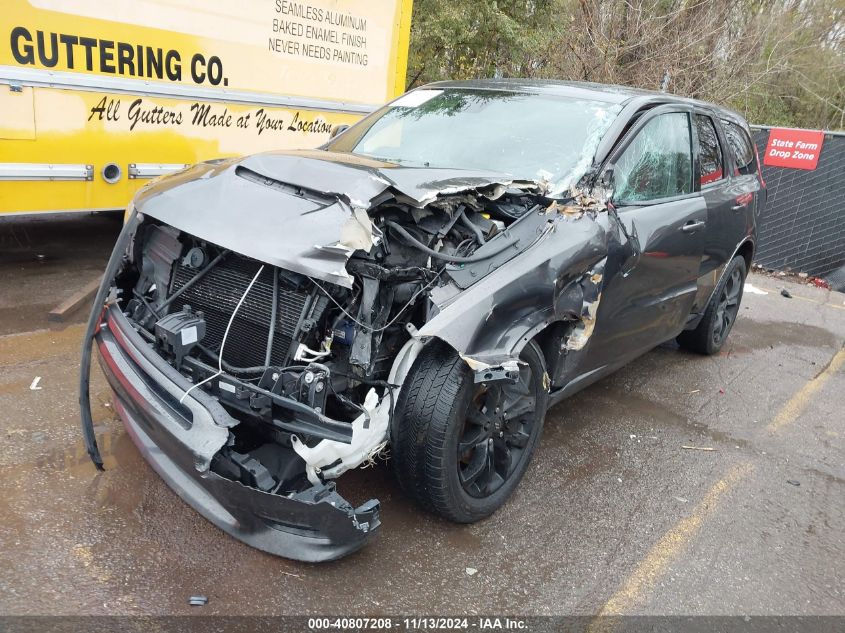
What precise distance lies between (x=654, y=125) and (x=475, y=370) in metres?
2.26

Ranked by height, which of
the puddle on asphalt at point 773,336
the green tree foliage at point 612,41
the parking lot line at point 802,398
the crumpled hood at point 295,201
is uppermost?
the green tree foliage at point 612,41

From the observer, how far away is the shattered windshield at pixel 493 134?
3.55 meters

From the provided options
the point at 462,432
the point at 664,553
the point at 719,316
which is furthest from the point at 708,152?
the point at 462,432

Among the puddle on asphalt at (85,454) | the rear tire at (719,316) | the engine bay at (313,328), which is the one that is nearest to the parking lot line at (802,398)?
the rear tire at (719,316)

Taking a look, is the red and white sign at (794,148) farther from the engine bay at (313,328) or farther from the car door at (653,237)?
the engine bay at (313,328)

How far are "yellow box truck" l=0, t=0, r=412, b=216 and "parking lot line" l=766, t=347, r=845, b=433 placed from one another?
5.13 meters

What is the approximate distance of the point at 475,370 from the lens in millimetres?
→ 2582

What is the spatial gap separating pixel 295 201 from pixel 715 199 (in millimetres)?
3116

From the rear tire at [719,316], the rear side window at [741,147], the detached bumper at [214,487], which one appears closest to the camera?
the detached bumper at [214,487]

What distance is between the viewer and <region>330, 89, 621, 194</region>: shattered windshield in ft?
11.7

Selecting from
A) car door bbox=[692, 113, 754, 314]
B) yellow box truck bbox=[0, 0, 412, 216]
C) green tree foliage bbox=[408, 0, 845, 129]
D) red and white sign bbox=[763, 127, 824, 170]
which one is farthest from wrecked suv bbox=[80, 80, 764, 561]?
green tree foliage bbox=[408, 0, 845, 129]

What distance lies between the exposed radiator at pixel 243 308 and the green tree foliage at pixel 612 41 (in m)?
11.0

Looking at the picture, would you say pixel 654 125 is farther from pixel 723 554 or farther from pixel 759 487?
pixel 723 554

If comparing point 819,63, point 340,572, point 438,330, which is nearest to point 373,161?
point 438,330
